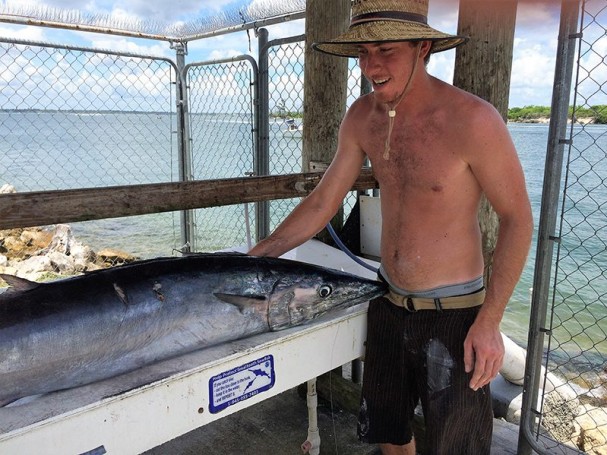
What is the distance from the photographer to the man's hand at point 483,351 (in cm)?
196

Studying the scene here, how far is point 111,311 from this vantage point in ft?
5.32

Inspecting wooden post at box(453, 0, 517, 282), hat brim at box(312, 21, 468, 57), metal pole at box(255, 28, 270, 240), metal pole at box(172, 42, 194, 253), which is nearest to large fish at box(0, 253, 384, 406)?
hat brim at box(312, 21, 468, 57)

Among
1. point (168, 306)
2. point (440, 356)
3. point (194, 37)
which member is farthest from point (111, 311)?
point (194, 37)

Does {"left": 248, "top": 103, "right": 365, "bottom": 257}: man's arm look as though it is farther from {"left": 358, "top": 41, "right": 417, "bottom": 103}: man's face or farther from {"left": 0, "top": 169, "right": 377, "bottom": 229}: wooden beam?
{"left": 358, "top": 41, "right": 417, "bottom": 103}: man's face

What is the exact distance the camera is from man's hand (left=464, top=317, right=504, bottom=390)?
6.42 feet

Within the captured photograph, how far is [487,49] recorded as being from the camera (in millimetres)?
2422

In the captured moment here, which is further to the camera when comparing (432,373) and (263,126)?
(263,126)

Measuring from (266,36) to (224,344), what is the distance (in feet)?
9.20

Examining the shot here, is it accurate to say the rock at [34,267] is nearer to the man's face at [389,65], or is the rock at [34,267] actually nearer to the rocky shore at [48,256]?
the rocky shore at [48,256]

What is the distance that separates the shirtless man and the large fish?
0.35 m

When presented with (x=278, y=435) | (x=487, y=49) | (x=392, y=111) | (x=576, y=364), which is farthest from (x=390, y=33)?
(x=576, y=364)

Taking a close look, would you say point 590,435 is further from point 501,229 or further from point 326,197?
point 326,197

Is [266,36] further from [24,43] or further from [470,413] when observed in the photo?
[470,413]

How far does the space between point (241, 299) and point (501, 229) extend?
101 cm
